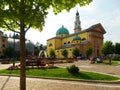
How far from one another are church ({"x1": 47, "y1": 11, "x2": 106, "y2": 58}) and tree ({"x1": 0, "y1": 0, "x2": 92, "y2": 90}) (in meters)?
86.9

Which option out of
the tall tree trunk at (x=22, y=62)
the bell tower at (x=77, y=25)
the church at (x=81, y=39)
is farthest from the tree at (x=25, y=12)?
the bell tower at (x=77, y=25)

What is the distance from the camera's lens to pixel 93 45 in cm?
10475

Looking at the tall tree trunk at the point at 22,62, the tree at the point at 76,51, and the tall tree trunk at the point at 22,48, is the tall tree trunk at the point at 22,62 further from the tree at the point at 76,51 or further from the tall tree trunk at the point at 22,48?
the tree at the point at 76,51

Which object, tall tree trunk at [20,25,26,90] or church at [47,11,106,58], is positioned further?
church at [47,11,106,58]

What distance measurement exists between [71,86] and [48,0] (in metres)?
6.55

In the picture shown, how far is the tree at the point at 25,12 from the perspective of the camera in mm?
11938

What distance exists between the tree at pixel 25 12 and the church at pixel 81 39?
285ft

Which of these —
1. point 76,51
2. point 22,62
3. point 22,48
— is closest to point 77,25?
point 76,51

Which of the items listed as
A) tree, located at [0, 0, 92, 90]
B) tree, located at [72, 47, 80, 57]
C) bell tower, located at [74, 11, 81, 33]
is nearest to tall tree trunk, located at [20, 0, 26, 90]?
tree, located at [0, 0, 92, 90]

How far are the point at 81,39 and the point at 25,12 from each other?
94.1m

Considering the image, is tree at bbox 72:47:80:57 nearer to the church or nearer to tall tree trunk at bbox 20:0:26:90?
the church

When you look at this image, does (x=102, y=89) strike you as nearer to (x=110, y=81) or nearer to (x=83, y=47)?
(x=110, y=81)

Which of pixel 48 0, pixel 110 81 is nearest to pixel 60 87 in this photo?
pixel 110 81

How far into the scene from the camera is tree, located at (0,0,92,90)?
11938 millimetres
